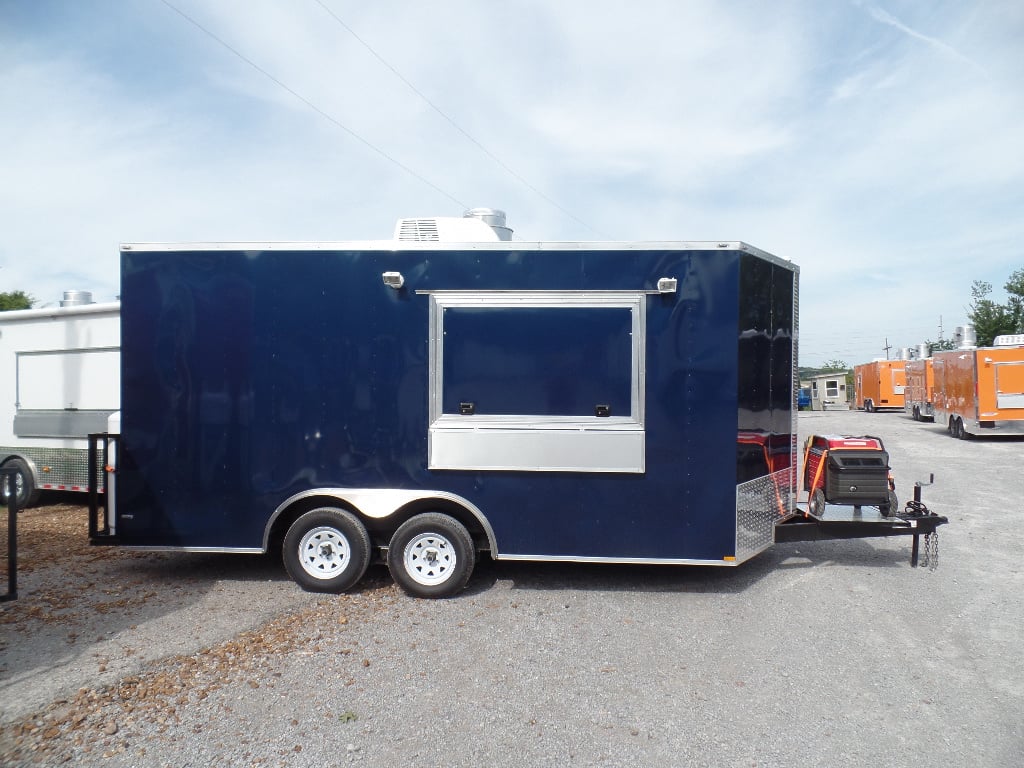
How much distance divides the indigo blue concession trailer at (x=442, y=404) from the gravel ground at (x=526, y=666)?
1.62 feet

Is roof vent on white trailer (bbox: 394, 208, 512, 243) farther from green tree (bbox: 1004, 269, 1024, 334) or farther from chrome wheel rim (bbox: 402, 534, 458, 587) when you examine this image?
green tree (bbox: 1004, 269, 1024, 334)

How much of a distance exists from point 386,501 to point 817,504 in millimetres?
3970

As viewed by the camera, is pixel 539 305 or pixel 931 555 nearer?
pixel 539 305

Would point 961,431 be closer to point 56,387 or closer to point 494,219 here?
point 494,219

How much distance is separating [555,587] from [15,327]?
8.40 meters

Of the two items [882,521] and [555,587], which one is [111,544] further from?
[882,521]

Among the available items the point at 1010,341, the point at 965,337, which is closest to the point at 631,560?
the point at 1010,341

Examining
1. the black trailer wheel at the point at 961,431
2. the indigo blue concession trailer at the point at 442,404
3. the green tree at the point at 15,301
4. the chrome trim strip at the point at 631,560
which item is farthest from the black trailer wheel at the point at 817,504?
the green tree at the point at 15,301

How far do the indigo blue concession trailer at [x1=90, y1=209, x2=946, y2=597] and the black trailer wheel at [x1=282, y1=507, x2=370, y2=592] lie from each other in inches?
0.7

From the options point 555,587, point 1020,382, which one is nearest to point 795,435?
point 555,587

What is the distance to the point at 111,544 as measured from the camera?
5984mm

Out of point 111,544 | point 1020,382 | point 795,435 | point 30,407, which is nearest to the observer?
point 111,544

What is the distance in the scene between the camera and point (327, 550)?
584 centimetres

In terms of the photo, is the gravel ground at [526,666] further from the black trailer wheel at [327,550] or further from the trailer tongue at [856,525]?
the trailer tongue at [856,525]
